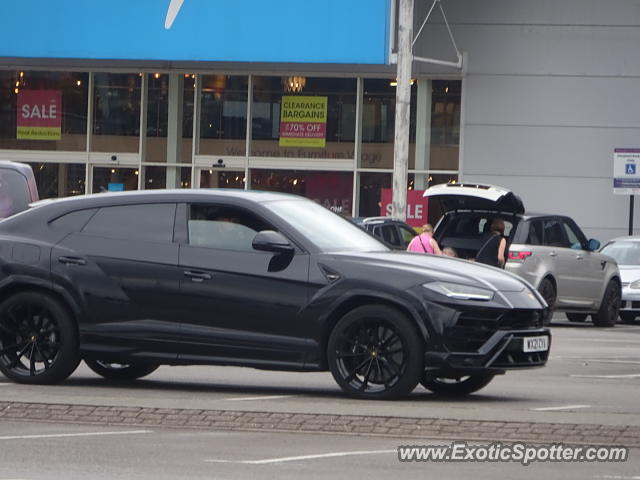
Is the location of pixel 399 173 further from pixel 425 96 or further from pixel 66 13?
pixel 66 13

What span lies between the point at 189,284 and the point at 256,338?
685mm

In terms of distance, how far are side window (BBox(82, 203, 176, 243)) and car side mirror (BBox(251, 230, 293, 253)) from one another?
2.75ft

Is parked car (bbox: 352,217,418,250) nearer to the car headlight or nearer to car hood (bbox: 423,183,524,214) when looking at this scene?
car hood (bbox: 423,183,524,214)

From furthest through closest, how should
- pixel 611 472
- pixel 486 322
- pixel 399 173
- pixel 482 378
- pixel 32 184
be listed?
pixel 399 173, pixel 32 184, pixel 482 378, pixel 486 322, pixel 611 472

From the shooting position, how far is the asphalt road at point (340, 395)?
34.0 feet

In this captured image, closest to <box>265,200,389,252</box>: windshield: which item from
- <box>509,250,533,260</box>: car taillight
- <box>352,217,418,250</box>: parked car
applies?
<box>352,217,418,250</box>: parked car

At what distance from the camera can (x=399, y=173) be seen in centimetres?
3031

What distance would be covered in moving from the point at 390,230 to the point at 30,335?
41.3 feet

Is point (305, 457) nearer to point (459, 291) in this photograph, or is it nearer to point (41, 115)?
point (459, 291)

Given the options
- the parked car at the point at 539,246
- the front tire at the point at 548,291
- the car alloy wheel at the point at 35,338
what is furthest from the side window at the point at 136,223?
the front tire at the point at 548,291

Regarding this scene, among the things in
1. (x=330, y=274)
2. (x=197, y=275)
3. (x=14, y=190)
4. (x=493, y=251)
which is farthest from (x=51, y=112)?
(x=330, y=274)

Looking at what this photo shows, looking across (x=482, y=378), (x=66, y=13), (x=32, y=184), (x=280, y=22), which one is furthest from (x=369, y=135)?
(x=482, y=378)

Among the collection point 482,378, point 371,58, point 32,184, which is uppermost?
point 371,58

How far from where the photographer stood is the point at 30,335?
39.6 ft
